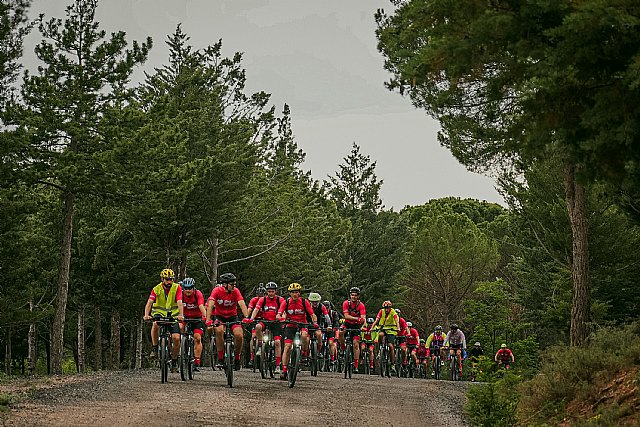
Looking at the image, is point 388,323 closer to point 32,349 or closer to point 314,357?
point 314,357

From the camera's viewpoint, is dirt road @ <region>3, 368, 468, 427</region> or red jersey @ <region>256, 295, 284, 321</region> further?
red jersey @ <region>256, 295, 284, 321</region>

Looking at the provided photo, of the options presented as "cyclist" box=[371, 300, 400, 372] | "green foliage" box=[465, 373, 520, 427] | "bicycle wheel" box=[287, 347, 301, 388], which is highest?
"cyclist" box=[371, 300, 400, 372]

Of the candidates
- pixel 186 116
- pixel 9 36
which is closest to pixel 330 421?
pixel 9 36

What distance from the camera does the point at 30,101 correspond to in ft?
99.0

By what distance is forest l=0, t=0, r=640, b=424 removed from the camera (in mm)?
9016

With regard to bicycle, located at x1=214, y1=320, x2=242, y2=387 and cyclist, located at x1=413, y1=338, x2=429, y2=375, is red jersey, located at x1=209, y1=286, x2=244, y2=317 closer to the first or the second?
bicycle, located at x1=214, y1=320, x2=242, y2=387

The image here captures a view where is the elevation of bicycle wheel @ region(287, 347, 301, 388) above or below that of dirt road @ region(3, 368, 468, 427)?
above

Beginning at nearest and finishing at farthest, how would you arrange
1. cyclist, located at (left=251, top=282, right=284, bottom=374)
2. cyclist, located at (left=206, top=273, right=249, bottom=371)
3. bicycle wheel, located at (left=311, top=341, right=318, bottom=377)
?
cyclist, located at (left=206, top=273, right=249, bottom=371) → cyclist, located at (left=251, top=282, right=284, bottom=374) → bicycle wheel, located at (left=311, top=341, right=318, bottom=377)

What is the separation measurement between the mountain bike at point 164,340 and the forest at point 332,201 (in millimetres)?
5889

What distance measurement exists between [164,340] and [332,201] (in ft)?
169

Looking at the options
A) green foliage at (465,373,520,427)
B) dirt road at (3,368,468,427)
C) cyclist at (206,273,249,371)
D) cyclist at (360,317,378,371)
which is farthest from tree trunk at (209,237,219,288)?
green foliage at (465,373,520,427)

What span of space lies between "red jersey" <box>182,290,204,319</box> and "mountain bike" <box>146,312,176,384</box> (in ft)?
2.82

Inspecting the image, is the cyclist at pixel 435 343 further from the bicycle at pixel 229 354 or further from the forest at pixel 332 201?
the bicycle at pixel 229 354

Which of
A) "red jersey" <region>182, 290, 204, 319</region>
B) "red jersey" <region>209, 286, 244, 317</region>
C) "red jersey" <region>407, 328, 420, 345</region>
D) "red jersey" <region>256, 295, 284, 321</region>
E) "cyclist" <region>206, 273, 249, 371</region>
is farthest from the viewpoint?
"red jersey" <region>407, 328, 420, 345</region>
